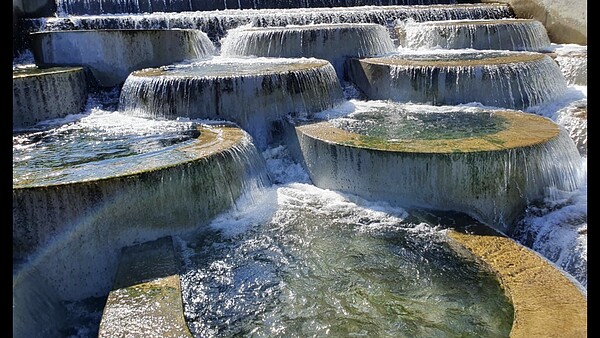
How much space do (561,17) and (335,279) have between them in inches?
351

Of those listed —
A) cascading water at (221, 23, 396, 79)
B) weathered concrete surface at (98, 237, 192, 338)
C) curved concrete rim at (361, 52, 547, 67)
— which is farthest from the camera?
cascading water at (221, 23, 396, 79)

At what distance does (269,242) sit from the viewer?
4.38 metres

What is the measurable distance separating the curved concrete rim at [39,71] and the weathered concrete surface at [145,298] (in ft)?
12.0

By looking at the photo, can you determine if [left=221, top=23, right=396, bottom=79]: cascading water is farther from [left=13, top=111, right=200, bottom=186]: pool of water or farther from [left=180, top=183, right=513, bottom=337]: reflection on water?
[left=180, top=183, right=513, bottom=337]: reflection on water

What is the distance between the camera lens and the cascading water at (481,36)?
936cm

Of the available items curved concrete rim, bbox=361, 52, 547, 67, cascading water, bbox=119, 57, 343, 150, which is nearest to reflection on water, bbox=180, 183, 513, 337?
cascading water, bbox=119, 57, 343, 150

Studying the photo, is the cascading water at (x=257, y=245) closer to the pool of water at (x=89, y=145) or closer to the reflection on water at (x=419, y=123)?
the pool of water at (x=89, y=145)

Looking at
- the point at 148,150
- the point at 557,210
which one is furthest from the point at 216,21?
the point at 557,210

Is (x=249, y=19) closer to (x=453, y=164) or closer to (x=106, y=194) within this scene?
(x=453, y=164)

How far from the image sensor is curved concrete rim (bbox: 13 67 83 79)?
266 inches

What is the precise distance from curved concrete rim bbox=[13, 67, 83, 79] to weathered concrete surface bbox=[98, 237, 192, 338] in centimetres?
365

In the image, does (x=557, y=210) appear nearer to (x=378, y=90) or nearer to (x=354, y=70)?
(x=378, y=90)

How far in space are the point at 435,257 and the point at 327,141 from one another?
1.83 meters
